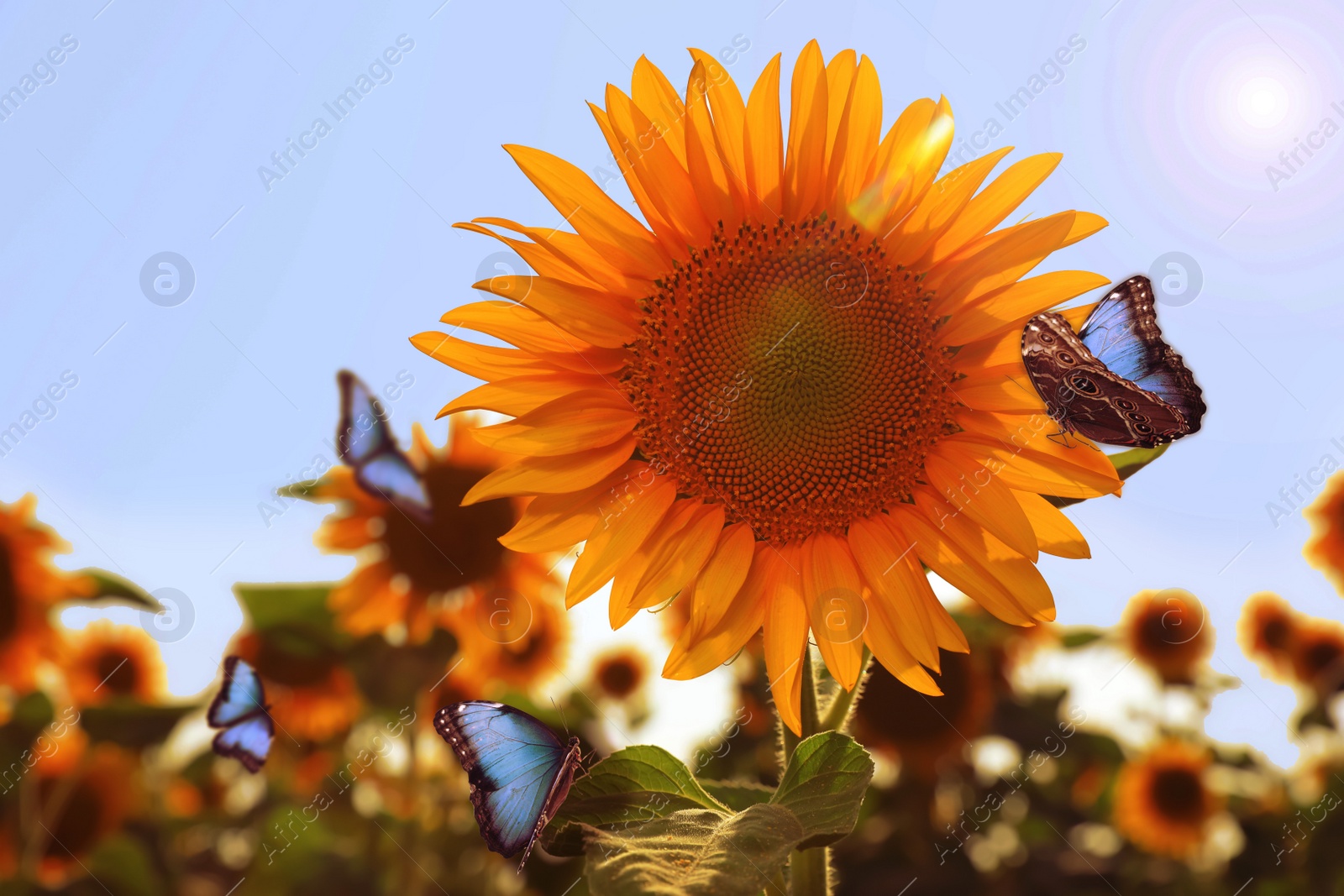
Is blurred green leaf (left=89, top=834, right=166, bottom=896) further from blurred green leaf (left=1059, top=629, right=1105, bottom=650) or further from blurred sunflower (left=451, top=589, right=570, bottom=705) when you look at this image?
blurred green leaf (left=1059, top=629, right=1105, bottom=650)

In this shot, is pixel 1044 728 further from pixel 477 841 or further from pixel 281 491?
pixel 281 491

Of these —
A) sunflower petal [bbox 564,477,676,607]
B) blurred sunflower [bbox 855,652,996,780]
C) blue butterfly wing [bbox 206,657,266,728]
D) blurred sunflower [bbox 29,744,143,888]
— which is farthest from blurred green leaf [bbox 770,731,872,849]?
blurred sunflower [bbox 29,744,143,888]

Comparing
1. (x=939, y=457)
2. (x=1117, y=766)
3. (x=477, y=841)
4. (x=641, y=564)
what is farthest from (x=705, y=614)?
(x=1117, y=766)

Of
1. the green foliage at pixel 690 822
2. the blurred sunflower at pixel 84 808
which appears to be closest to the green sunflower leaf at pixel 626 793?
the green foliage at pixel 690 822

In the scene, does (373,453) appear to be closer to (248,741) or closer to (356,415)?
(356,415)

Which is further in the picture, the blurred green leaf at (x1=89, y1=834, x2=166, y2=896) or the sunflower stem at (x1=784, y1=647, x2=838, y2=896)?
the blurred green leaf at (x1=89, y1=834, x2=166, y2=896)

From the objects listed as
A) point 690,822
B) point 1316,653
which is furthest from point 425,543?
point 1316,653

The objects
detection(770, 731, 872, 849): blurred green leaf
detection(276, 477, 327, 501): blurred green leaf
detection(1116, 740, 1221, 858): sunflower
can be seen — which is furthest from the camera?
detection(1116, 740, 1221, 858): sunflower
